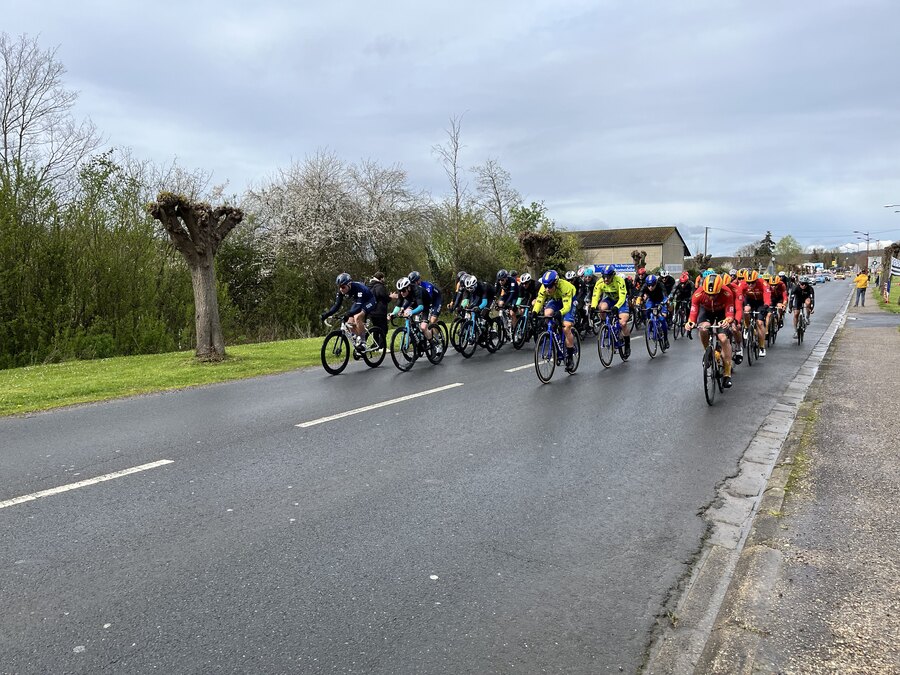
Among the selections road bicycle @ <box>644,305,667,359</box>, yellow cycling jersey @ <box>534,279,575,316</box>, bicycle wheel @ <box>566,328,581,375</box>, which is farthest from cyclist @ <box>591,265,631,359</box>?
yellow cycling jersey @ <box>534,279,575,316</box>

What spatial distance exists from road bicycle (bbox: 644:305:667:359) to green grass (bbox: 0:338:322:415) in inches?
294

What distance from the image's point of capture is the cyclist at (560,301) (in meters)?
11.3

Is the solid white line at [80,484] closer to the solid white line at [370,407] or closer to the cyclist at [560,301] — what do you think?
the solid white line at [370,407]

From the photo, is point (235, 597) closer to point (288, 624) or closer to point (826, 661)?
point (288, 624)

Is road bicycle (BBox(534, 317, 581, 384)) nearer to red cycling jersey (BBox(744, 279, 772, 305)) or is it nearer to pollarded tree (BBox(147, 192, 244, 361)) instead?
red cycling jersey (BBox(744, 279, 772, 305))

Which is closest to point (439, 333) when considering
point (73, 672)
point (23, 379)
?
point (23, 379)

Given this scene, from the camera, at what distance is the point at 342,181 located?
109 feet

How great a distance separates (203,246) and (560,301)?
300 inches

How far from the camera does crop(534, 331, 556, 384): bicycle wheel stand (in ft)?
35.0

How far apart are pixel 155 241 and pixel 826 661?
21.4 m

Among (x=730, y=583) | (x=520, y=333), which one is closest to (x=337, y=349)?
(x=520, y=333)

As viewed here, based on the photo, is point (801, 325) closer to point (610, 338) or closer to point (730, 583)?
point (610, 338)

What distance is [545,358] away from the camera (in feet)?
35.9

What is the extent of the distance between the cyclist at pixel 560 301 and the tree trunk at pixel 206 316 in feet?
23.0
